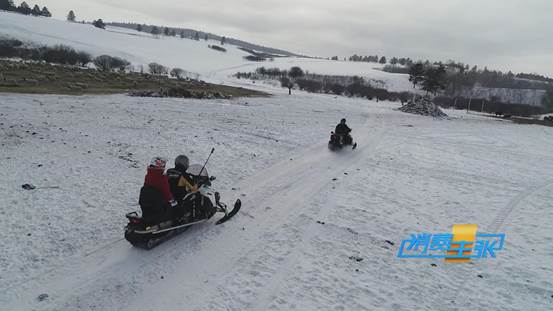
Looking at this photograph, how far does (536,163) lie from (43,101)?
28702 mm

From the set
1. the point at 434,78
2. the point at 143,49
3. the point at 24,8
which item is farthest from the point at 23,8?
the point at 434,78

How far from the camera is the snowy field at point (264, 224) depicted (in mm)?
6203

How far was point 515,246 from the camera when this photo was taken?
861 centimetres

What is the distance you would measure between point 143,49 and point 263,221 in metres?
158

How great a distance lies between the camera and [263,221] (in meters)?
9.05

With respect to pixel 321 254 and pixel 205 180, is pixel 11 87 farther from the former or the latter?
pixel 321 254

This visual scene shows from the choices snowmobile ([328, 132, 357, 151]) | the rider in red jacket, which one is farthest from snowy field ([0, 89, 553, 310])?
the rider in red jacket

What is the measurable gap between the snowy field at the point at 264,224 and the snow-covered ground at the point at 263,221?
0.04m

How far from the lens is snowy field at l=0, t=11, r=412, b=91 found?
116750mm

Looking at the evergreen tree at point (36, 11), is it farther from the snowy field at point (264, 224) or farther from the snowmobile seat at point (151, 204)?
the snowmobile seat at point (151, 204)

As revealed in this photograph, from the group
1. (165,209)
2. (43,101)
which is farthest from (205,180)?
(43,101)

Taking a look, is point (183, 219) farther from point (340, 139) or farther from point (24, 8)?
point (24, 8)

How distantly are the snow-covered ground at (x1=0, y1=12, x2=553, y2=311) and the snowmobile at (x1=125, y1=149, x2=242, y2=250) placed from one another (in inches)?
10.4

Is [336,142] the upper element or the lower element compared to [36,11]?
lower
